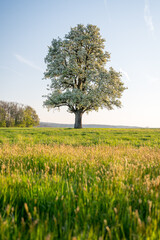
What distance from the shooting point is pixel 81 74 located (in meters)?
29.2

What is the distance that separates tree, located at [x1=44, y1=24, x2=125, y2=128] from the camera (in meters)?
28.3

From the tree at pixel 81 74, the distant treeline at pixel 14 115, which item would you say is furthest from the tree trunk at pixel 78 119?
the distant treeline at pixel 14 115

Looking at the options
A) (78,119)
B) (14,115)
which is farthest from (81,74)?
(14,115)

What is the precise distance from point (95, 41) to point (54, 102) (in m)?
12.2

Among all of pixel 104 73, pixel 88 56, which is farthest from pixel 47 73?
pixel 104 73

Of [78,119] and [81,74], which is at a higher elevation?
[81,74]

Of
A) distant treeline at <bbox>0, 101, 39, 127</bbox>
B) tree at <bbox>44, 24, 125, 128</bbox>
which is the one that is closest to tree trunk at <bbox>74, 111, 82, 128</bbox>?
tree at <bbox>44, 24, 125, 128</bbox>

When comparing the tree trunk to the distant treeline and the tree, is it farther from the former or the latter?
the distant treeline

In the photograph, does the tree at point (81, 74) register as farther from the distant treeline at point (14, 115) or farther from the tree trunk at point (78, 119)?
the distant treeline at point (14, 115)

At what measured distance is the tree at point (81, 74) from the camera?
2833cm

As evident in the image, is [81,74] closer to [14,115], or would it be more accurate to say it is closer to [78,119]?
[78,119]

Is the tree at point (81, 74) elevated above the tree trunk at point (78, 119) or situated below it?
above

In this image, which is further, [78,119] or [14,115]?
[14,115]

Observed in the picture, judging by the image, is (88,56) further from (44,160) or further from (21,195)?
(21,195)
